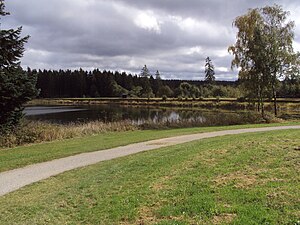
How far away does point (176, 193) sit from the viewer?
7160 mm

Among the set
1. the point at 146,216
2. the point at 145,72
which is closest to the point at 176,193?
the point at 146,216

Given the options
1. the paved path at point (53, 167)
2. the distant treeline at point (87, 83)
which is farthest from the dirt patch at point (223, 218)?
the distant treeline at point (87, 83)

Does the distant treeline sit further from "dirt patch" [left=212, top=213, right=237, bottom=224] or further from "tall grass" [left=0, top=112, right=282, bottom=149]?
"dirt patch" [left=212, top=213, right=237, bottom=224]

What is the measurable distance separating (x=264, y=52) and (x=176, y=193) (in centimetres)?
2731

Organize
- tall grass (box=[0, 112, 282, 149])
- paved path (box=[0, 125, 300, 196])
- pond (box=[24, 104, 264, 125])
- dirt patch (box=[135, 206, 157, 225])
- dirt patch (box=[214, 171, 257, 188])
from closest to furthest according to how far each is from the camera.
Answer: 1. dirt patch (box=[135, 206, 157, 225])
2. dirt patch (box=[214, 171, 257, 188])
3. paved path (box=[0, 125, 300, 196])
4. tall grass (box=[0, 112, 282, 149])
5. pond (box=[24, 104, 264, 125])

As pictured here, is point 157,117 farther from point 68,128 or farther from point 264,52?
point 68,128

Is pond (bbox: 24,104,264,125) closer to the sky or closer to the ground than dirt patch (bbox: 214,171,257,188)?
closer to the ground

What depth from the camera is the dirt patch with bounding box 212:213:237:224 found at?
5488mm

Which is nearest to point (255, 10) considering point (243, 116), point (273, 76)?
point (273, 76)

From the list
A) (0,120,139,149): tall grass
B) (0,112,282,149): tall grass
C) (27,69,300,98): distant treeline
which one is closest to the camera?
(0,120,139,149): tall grass

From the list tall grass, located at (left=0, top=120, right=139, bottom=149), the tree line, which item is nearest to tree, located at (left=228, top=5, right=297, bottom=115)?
the tree line

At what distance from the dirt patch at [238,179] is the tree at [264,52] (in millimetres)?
25073

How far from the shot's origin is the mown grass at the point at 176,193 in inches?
232

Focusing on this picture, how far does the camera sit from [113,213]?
20.7ft
